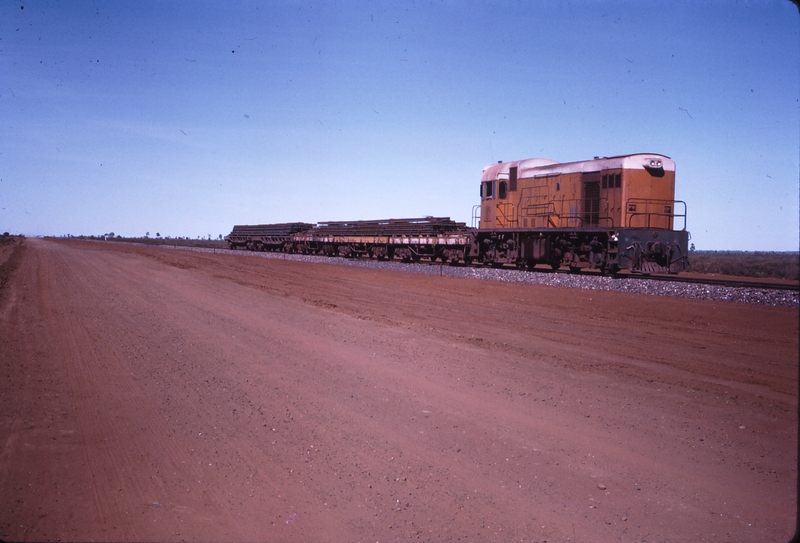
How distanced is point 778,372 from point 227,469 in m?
7.76

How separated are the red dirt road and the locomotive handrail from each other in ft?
25.0

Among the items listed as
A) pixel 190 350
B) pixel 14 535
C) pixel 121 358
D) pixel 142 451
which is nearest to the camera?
pixel 14 535

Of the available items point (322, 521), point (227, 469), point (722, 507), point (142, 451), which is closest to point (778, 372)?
point (722, 507)

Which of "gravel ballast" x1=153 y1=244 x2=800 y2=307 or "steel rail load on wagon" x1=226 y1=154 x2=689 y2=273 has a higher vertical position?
"steel rail load on wagon" x1=226 y1=154 x2=689 y2=273

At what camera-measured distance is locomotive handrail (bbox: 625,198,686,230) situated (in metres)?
19.6

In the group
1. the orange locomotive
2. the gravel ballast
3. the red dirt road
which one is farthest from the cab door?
the red dirt road

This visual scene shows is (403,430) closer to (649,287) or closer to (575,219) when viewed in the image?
(649,287)

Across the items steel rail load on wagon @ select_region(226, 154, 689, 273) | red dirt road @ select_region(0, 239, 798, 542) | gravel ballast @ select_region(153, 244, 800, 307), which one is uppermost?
steel rail load on wagon @ select_region(226, 154, 689, 273)

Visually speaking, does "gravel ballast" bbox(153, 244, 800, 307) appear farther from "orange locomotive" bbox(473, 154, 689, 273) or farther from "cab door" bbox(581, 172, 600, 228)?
"cab door" bbox(581, 172, 600, 228)

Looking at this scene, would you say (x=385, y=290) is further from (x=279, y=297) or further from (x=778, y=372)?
(x=778, y=372)

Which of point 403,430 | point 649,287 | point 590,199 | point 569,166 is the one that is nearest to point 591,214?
point 590,199

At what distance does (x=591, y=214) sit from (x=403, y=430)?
16.9m

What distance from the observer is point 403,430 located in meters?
6.21

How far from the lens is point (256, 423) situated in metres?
6.39
